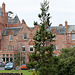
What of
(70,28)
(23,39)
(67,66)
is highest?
(70,28)

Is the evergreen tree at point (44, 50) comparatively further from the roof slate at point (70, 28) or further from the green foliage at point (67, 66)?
the roof slate at point (70, 28)

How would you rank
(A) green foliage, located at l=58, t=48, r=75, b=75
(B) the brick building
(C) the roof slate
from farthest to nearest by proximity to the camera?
(C) the roof slate
(B) the brick building
(A) green foliage, located at l=58, t=48, r=75, b=75

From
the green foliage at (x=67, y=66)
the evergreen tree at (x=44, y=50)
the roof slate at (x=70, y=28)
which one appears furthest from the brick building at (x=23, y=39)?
the evergreen tree at (x=44, y=50)

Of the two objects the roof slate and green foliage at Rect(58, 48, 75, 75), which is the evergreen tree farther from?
the roof slate

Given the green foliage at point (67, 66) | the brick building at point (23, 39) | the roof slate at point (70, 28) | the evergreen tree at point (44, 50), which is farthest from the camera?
the roof slate at point (70, 28)

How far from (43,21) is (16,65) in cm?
1981

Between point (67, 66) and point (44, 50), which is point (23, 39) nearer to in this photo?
point (67, 66)

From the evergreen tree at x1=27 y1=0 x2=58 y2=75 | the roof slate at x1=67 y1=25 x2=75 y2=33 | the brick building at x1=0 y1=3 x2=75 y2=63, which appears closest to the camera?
the evergreen tree at x1=27 y1=0 x2=58 y2=75

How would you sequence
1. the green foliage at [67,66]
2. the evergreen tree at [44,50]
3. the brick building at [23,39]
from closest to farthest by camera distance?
the evergreen tree at [44,50] < the green foliage at [67,66] < the brick building at [23,39]

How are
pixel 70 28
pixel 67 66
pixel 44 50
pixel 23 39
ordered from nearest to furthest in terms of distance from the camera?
1. pixel 44 50
2. pixel 67 66
3. pixel 70 28
4. pixel 23 39

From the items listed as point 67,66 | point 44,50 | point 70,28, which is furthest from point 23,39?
point 44,50

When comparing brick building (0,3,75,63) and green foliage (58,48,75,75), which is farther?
brick building (0,3,75,63)

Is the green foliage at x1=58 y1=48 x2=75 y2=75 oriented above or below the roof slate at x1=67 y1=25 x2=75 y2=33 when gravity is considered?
below

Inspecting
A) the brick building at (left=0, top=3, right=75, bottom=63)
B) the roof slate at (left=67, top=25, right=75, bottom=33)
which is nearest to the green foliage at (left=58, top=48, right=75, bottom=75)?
the brick building at (left=0, top=3, right=75, bottom=63)
